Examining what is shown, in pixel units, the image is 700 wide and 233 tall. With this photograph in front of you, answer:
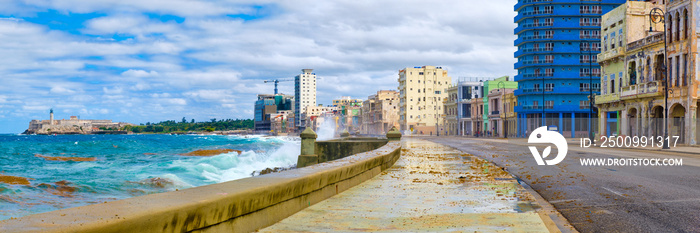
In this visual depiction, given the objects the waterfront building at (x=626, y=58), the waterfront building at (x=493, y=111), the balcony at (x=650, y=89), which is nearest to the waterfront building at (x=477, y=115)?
the waterfront building at (x=493, y=111)

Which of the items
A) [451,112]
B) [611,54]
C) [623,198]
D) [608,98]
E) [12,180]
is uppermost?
[611,54]

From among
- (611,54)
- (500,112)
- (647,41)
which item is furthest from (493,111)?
(647,41)

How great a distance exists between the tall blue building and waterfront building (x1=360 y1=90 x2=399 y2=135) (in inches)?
2582

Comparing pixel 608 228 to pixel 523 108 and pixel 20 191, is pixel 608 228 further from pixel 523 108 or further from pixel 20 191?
pixel 523 108

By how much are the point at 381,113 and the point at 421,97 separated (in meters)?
23.0

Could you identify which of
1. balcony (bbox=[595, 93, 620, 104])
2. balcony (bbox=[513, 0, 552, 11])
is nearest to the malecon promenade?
balcony (bbox=[595, 93, 620, 104])

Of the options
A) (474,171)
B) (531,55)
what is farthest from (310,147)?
(531,55)

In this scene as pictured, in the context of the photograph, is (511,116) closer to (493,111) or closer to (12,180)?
(493,111)

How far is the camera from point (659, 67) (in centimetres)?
4653

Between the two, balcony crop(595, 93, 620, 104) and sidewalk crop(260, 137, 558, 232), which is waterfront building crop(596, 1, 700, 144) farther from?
sidewalk crop(260, 137, 558, 232)

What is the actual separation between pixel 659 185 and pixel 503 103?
8869 cm

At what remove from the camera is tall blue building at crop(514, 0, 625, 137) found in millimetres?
96375

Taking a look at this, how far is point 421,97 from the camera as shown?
154m

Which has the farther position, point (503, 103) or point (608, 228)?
point (503, 103)
